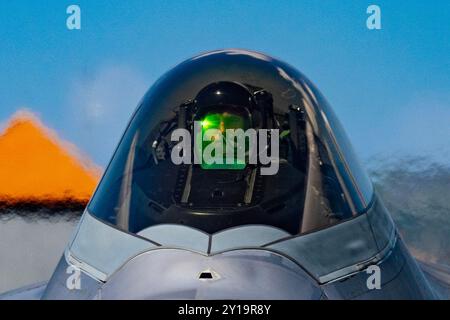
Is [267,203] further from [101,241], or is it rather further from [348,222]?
[101,241]

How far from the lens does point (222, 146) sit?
4309 mm

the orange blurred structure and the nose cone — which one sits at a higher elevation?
the nose cone

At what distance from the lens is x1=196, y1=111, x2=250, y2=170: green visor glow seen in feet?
14.1

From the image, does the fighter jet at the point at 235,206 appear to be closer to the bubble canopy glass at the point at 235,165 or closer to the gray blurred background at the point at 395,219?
the bubble canopy glass at the point at 235,165

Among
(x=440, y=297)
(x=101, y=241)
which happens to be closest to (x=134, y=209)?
(x=101, y=241)

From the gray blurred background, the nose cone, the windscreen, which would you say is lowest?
the gray blurred background

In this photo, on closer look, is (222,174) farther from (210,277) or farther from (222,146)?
(210,277)

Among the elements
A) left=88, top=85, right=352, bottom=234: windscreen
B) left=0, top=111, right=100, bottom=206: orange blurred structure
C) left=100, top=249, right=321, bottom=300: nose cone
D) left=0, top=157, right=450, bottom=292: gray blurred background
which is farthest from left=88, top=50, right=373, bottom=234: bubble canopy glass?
left=0, top=111, right=100, bottom=206: orange blurred structure

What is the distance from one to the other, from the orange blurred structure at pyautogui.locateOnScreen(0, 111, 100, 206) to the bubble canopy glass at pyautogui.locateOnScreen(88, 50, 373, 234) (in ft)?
11.8

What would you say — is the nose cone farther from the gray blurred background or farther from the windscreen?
the gray blurred background

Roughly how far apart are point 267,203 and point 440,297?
4.40ft

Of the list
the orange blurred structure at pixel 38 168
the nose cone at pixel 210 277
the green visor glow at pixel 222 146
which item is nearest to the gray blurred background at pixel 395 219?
the orange blurred structure at pixel 38 168

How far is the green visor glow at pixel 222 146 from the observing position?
14.1ft

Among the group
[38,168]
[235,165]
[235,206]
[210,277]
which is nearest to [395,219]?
[38,168]
